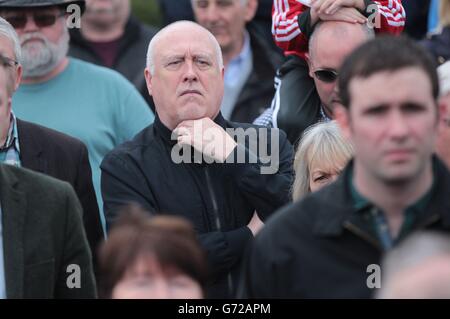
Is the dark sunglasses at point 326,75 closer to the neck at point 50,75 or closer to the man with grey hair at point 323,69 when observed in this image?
the man with grey hair at point 323,69

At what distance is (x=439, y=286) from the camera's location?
3.38 meters

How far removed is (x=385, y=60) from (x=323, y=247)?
694 mm

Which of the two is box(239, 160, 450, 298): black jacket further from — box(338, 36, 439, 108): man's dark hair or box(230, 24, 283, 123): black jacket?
box(230, 24, 283, 123): black jacket

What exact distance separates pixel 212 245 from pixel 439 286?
2687 millimetres

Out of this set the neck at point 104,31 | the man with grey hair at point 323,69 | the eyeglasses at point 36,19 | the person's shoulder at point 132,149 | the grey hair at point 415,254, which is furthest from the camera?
the neck at point 104,31

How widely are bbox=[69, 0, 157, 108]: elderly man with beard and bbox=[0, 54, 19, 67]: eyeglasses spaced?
10.2ft

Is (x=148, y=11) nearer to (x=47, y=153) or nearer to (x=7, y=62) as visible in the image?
(x=47, y=153)

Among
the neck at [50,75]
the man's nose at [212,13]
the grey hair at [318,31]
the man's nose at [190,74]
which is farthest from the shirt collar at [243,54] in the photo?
the man's nose at [190,74]

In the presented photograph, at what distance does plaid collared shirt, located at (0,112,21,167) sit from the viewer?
21.1ft

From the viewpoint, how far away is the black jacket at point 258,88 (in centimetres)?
862

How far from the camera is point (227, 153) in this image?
6.18 metres

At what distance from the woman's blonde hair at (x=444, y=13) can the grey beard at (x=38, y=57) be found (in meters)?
2.57

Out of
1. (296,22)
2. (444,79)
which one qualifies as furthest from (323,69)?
(444,79)
